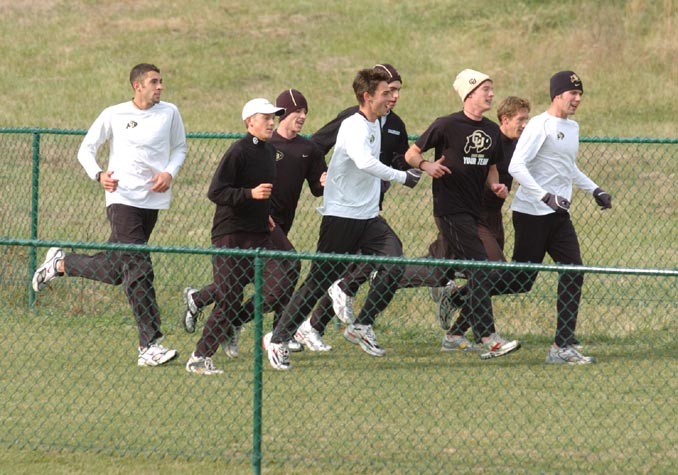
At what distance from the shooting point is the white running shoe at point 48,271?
10156 millimetres

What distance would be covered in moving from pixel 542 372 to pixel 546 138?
1.53 meters

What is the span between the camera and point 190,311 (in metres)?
9.91

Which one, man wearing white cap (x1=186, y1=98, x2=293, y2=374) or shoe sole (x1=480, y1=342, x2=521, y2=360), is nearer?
man wearing white cap (x1=186, y1=98, x2=293, y2=374)

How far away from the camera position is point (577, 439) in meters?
8.03

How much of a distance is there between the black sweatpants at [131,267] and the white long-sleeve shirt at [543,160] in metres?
2.46

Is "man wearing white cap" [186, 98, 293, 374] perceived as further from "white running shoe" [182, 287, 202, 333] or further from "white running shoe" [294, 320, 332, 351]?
"white running shoe" [294, 320, 332, 351]

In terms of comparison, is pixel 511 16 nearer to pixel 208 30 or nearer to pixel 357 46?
pixel 357 46

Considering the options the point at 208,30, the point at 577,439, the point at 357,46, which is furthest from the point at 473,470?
the point at 208,30

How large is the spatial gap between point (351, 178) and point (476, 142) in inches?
34.1

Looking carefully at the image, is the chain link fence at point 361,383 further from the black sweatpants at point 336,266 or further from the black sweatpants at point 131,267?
the black sweatpants at point 131,267

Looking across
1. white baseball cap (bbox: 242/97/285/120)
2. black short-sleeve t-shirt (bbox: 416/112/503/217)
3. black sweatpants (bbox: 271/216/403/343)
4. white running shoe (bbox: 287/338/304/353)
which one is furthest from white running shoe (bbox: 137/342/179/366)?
black short-sleeve t-shirt (bbox: 416/112/503/217)

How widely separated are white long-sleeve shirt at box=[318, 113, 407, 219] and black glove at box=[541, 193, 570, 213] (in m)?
0.94

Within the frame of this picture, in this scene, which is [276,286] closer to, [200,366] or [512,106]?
[200,366]

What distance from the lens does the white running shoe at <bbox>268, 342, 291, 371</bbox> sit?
9.29 metres
